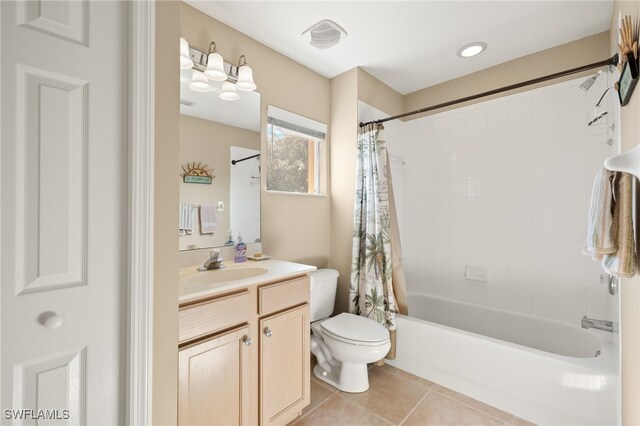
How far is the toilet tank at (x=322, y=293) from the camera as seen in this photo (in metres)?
2.12

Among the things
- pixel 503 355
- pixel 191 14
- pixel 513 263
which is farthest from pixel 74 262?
pixel 513 263

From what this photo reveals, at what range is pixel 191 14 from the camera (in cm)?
169

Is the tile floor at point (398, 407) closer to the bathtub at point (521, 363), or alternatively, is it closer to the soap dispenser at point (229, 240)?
the bathtub at point (521, 363)

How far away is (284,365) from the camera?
5.03ft

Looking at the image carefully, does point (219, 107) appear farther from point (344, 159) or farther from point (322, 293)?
point (322, 293)

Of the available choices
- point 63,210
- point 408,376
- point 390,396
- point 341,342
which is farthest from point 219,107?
point 408,376

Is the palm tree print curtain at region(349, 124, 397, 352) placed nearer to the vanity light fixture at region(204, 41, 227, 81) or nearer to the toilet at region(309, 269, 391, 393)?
the toilet at region(309, 269, 391, 393)

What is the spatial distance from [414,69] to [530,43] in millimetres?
839

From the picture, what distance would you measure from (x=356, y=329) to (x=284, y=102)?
1758 millimetres

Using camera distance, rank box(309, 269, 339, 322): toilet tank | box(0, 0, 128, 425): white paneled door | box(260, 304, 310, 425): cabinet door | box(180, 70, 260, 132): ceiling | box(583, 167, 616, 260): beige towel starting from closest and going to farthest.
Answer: box(0, 0, 128, 425): white paneled door → box(583, 167, 616, 260): beige towel → box(260, 304, 310, 425): cabinet door → box(180, 70, 260, 132): ceiling → box(309, 269, 339, 322): toilet tank

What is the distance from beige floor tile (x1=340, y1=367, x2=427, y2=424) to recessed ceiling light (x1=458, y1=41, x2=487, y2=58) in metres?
2.52

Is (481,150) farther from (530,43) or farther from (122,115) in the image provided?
(122,115)

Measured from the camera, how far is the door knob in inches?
28.0

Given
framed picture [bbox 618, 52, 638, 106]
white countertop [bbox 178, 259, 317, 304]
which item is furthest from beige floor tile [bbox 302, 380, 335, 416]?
framed picture [bbox 618, 52, 638, 106]
